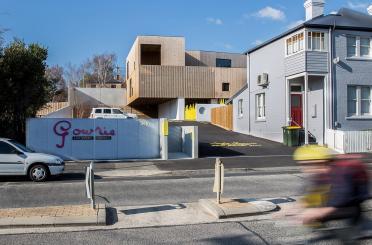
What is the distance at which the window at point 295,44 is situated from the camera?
25.8 metres

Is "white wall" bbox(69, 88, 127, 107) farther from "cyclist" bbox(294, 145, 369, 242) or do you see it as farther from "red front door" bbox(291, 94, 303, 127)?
"cyclist" bbox(294, 145, 369, 242)

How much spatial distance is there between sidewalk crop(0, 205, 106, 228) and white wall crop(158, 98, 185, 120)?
4135cm

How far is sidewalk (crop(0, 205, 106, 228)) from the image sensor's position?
8.27 m

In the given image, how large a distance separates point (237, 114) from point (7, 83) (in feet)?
54.3

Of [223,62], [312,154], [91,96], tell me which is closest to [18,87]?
[312,154]

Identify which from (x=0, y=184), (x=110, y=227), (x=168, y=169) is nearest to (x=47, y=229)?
(x=110, y=227)

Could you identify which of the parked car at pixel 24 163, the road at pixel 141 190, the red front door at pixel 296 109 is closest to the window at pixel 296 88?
the red front door at pixel 296 109

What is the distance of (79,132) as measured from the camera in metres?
21.6

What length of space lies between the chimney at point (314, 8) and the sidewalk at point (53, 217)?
69.6 feet

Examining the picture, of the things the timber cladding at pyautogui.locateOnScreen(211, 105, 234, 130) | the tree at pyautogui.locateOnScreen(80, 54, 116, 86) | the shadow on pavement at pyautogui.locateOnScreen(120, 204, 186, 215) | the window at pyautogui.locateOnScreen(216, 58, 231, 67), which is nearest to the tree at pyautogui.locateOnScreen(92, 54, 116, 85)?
the tree at pyautogui.locateOnScreen(80, 54, 116, 86)

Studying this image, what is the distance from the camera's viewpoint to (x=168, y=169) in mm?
18547

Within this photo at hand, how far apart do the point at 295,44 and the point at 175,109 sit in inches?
1066

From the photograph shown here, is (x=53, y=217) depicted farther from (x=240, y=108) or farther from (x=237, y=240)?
(x=240, y=108)

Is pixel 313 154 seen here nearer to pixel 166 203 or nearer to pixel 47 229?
pixel 47 229
